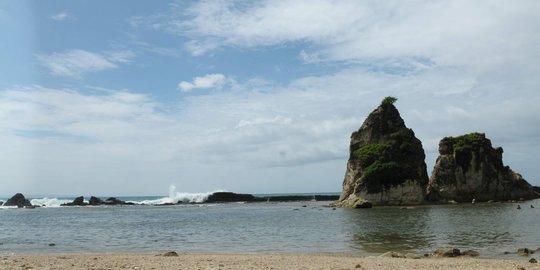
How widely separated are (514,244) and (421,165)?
262ft

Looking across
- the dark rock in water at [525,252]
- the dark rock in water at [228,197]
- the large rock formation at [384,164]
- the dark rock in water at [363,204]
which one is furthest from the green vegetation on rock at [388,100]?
the dark rock in water at [525,252]

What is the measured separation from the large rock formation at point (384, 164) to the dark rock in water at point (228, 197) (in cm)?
6561

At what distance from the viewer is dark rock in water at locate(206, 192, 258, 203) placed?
17550cm

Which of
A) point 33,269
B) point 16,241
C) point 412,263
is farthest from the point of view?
point 16,241

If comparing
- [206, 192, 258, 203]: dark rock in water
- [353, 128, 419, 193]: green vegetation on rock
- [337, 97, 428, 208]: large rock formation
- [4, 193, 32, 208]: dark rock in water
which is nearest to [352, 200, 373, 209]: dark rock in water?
[337, 97, 428, 208]: large rock formation

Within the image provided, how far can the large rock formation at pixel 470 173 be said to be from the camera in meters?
110

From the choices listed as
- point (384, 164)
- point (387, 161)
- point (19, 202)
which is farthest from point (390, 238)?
point (19, 202)

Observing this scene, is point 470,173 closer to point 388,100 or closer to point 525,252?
point 388,100

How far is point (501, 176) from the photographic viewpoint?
115688mm

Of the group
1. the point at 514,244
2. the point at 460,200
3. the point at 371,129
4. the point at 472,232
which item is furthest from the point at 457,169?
the point at 514,244

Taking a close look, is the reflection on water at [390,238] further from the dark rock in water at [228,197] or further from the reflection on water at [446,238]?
the dark rock in water at [228,197]

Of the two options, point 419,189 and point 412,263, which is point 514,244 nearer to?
point 412,263

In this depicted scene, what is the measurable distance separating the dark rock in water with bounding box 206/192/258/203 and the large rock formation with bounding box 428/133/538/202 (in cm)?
7782

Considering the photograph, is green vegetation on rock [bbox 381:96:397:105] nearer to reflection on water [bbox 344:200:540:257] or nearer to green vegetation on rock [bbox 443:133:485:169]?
green vegetation on rock [bbox 443:133:485:169]
